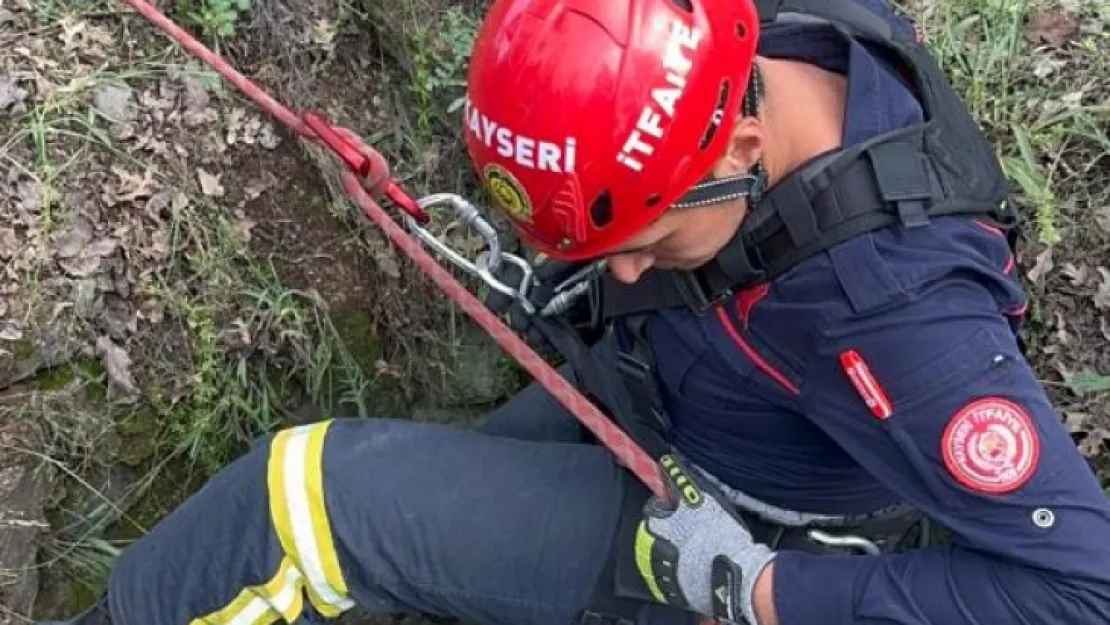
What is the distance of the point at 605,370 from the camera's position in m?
2.65

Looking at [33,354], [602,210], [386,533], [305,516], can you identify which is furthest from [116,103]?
[602,210]

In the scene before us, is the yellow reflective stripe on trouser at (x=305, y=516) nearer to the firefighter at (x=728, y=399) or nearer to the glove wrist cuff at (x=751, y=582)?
the firefighter at (x=728, y=399)

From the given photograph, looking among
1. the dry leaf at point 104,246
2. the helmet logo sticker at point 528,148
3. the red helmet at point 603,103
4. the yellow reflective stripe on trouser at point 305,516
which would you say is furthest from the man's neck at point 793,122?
the dry leaf at point 104,246

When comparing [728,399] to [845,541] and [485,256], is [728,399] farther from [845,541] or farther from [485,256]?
[485,256]

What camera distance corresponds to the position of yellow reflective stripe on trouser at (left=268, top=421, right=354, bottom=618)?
8.42 feet

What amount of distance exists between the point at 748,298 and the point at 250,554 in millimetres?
1165

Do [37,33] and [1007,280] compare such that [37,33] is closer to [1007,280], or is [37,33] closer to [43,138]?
[43,138]

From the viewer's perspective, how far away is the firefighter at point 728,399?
6.41ft

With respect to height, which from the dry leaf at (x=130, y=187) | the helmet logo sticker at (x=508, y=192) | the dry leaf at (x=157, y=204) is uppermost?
the helmet logo sticker at (x=508, y=192)

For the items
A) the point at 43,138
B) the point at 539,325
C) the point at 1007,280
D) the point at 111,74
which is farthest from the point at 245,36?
the point at 1007,280

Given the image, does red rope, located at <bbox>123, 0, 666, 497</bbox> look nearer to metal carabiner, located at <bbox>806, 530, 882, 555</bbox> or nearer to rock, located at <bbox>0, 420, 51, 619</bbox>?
metal carabiner, located at <bbox>806, 530, 882, 555</bbox>

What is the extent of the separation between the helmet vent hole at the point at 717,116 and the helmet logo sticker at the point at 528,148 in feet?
0.72

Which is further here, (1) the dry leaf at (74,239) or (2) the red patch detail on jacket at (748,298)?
(1) the dry leaf at (74,239)

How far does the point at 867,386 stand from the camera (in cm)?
201
